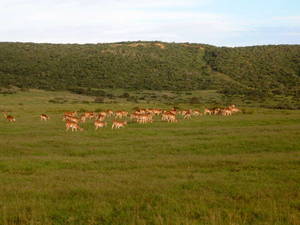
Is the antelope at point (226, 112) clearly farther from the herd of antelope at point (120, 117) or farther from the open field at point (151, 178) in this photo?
the open field at point (151, 178)

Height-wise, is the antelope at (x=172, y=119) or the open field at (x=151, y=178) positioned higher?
the open field at (x=151, y=178)

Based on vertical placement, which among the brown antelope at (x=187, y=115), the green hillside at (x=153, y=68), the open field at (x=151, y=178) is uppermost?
the green hillside at (x=153, y=68)

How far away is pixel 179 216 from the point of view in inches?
317

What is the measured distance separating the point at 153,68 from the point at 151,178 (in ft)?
255

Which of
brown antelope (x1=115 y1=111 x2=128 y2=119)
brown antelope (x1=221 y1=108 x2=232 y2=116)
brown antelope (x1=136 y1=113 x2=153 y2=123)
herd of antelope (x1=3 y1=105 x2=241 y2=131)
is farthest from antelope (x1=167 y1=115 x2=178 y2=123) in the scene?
brown antelope (x1=221 y1=108 x2=232 y2=116)

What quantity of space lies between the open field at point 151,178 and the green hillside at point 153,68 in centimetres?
4657

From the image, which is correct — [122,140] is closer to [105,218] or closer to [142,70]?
[105,218]

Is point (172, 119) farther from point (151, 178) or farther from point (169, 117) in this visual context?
point (151, 178)

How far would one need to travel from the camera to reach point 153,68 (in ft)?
292

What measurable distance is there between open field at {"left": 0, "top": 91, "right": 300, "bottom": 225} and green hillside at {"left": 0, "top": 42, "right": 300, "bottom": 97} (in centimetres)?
4657

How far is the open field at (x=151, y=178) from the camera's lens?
8.27 metres

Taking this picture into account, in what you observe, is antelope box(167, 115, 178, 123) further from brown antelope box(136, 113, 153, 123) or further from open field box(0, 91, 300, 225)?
open field box(0, 91, 300, 225)

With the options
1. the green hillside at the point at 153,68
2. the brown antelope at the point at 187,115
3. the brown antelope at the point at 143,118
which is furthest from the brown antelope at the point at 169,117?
the green hillside at the point at 153,68

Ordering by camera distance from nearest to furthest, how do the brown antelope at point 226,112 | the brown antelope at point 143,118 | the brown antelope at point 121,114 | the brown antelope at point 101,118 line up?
the brown antelope at point 143,118 → the brown antelope at point 101,118 → the brown antelope at point 121,114 → the brown antelope at point 226,112
